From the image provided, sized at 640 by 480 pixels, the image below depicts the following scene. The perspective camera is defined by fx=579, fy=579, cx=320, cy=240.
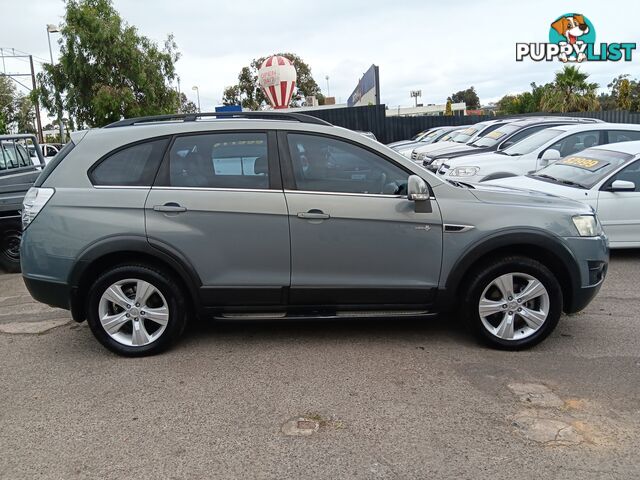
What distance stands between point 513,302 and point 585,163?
4179mm

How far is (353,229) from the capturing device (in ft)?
14.0

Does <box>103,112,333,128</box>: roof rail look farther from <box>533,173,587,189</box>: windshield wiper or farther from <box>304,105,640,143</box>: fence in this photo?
<box>304,105,640,143</box>: fence

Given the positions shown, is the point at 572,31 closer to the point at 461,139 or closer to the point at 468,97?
the point at 461,139

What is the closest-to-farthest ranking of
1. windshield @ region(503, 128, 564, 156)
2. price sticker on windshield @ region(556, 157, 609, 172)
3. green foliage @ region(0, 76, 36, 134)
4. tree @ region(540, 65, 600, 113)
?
price sticker on windshield @ region(556, 157, 609, 172)
windshield @ region(503, 128, 564, 156)
tree @ region(540, 65, 600, 113)
green foliage @ region(0, 76, 36, 134)

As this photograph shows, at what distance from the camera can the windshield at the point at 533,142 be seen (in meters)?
10.4

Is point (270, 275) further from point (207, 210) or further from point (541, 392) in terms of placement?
point (541, 392)

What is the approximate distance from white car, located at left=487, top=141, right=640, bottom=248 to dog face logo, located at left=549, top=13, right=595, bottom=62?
2290cm

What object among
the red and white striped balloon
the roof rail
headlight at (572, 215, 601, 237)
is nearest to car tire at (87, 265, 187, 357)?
the roof rail

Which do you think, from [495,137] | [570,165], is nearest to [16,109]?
[495,137]

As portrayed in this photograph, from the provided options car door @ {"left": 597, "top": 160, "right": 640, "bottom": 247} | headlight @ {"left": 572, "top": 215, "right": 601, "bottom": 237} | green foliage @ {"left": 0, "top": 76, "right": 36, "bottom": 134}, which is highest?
green foliage @ {"left": 0, "top": 76, "right": 36, "bottom": 134}

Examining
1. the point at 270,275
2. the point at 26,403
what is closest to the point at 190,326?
the point at 270,275

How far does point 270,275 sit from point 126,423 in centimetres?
143

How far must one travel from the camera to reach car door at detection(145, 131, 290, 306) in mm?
4250

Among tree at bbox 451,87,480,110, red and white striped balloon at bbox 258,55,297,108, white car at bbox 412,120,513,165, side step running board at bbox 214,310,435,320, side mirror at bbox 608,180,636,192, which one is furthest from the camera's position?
tree at bbox 451,87,480,110
